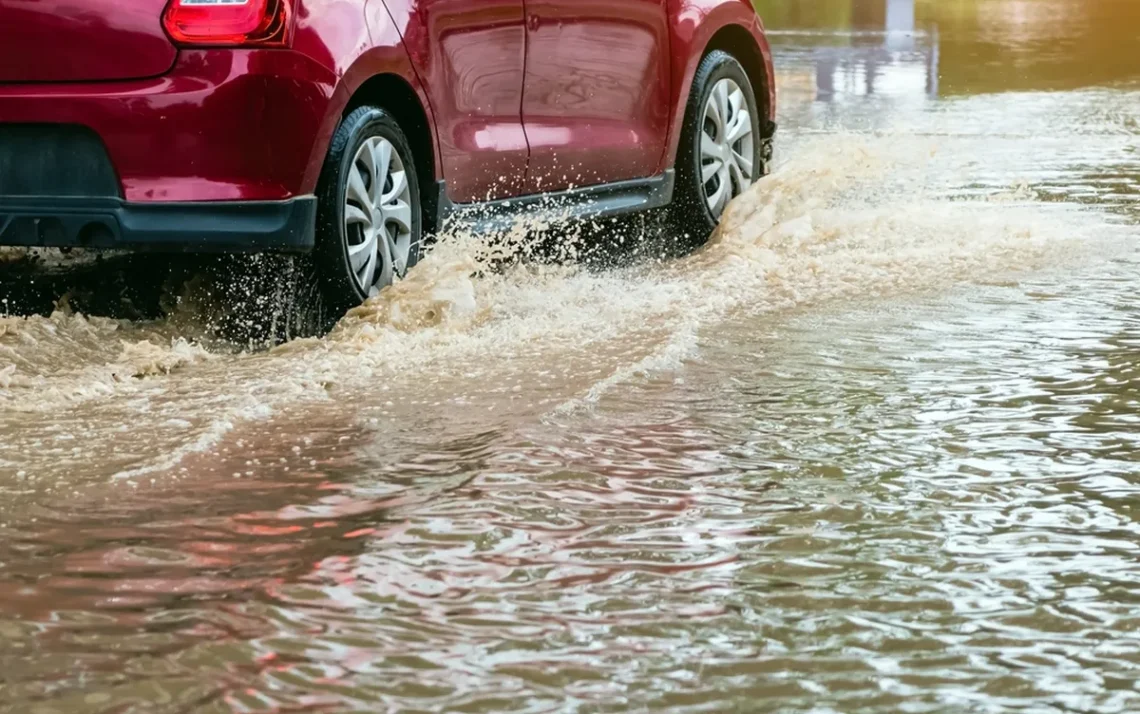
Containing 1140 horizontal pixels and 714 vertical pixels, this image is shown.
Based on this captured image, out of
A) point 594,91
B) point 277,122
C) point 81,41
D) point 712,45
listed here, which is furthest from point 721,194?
point 81,41

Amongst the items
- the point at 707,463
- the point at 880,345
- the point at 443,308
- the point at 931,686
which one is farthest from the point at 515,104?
the point at 931,686

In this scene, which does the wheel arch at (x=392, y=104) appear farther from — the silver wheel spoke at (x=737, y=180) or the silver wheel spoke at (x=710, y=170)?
the silver wheel spoke at (x=737, y=180)

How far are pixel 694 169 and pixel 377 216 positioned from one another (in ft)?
7.85

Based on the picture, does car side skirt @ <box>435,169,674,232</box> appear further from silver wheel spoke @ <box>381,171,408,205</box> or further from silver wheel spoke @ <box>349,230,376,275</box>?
silver wheel spoke @ <box>349,230,376,275</box>

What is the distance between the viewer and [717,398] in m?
5.45

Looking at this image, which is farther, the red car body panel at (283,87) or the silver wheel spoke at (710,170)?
the silver wheel spoke at (710,170)

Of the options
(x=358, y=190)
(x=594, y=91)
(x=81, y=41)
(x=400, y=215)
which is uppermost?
(x=81, y=41)

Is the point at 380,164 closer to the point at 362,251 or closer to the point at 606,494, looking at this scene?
the point at 362,251

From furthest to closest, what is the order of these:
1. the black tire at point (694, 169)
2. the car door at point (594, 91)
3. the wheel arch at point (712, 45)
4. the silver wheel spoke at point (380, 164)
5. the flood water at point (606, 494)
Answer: the black tire at point (694, 169), the wheel arch at point (712, 45), the car door at point (594, 91), the silver wheel spoke at point (380, 164), the flood water at point (606, 494)

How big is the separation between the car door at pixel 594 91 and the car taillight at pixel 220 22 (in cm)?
142

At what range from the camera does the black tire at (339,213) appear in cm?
614

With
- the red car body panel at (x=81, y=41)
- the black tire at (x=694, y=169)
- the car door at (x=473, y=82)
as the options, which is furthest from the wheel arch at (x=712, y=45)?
the red car body panel at (x=81, y=41)

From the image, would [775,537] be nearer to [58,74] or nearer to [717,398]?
[717,398]

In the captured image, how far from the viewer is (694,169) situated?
8.48 m
